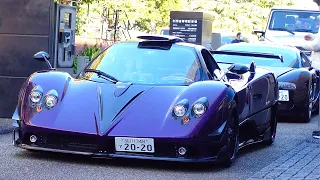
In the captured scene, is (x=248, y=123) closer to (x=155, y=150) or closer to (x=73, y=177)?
(x=155, y=150)

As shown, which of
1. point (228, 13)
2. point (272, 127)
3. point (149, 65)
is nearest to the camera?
point (149, 65)

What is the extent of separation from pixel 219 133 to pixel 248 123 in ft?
5.17

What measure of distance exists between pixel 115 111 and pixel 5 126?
3.33 meters

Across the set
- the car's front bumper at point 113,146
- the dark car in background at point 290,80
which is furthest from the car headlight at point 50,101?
the dark car in background at point 290,80

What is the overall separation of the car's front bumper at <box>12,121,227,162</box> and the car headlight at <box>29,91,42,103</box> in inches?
12.9

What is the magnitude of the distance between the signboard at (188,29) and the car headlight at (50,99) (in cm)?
1690

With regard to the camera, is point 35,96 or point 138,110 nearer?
point 138,110

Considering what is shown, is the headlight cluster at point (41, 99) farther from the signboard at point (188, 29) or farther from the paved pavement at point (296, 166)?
the signboard at point (188, 29)

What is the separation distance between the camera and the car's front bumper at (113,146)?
7.12 metres

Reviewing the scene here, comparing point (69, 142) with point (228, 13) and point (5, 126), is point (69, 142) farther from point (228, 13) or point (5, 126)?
point (228, 13)

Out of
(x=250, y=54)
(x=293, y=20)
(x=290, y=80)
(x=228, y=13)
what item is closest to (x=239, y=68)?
(x=250, y=54)

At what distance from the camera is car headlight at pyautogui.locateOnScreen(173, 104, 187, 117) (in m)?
7.25

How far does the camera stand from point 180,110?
727 cm

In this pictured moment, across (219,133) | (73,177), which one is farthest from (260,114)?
(73,177)
